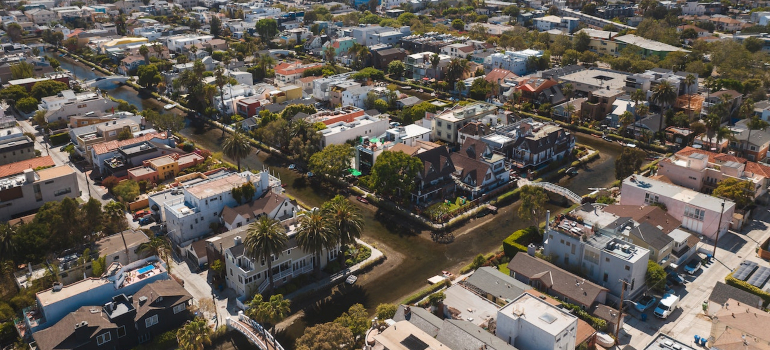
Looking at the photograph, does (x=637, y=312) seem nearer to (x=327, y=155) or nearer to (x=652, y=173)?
(x=652, y=173)

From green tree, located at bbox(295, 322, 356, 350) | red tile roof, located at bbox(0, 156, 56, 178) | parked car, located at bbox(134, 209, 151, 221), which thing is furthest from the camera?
red tile roof, located at bbox(0, 156, 56, 178)

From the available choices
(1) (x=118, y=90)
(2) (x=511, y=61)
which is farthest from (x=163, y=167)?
(2) (x=511, y=61)

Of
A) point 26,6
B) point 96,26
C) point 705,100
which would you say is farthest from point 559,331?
point 26,6

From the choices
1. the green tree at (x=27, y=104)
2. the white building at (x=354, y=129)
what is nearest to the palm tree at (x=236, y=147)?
the white building at (x=354, y=129)

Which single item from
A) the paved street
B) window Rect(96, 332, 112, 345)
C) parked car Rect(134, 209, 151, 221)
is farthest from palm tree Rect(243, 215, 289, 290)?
the paved street

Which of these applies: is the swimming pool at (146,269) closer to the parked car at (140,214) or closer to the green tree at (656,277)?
the parked car at (140,214)

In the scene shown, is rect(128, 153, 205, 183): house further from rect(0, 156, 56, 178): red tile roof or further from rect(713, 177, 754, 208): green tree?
rect(713, 177, 754, 208): green tree

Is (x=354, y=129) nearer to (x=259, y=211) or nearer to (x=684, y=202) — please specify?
(x=259, y=211)
